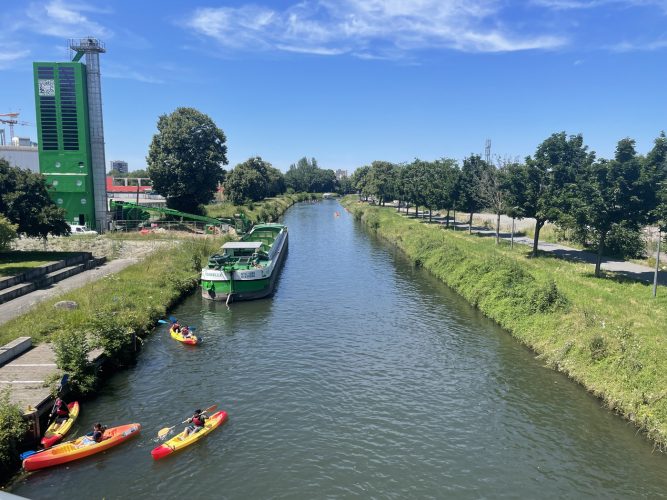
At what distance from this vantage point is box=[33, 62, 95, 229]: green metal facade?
188 feet

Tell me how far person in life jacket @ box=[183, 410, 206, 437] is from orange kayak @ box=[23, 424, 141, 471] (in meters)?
1.82

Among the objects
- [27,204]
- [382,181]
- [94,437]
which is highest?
[382,181]

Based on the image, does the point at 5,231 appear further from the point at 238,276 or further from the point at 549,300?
the point at 549,300

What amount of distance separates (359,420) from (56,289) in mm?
25087

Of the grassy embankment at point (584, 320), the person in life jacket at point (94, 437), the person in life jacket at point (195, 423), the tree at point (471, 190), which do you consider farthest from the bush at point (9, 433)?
the tree at point (471, 190)

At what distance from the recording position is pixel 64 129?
58.4 meters

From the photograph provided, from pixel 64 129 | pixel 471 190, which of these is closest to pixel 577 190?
pixel 471 190

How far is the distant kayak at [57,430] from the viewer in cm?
1589

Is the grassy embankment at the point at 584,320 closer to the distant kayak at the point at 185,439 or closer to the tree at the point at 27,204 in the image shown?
the distant kayak at the point at 185,439

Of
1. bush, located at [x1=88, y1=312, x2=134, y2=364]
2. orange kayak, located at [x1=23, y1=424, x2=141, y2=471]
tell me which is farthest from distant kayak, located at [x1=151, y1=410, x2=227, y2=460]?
bush, located at [x1=88, y1=312, x2=134, y2=364]

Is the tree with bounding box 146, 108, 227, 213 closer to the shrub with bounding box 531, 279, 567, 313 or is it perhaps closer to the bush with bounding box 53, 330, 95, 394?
the bush with bounding box 53, 330, 95, 394

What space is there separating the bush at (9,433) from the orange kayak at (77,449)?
0.46 metres

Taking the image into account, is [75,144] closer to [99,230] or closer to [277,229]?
[99,230]

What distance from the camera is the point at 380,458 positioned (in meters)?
16.1
